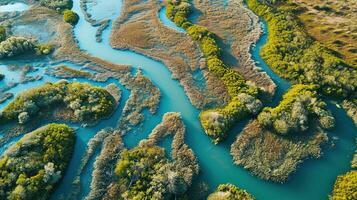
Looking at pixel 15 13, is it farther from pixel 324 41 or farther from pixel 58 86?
pixel 324 41

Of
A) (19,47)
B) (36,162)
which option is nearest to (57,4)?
(19,47)

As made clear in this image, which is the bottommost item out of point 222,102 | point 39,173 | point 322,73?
point 39,173

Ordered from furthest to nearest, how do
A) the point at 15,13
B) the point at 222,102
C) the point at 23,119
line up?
the point at 15,13 → the point at 222,102 → the point at 23,119

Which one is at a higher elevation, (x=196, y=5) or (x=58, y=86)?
(x=196, y=5)

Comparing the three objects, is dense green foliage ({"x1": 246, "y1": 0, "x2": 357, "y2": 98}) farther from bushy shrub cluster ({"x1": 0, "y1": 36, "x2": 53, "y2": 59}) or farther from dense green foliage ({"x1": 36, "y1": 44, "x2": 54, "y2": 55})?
bushy shrub cluster ({"x1": 0, "y1": 36, "x2": 53, "y2": 59})

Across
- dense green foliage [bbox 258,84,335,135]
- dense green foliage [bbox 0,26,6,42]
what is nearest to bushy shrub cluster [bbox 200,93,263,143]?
dense green foliage [bbox 258,84,335,135]

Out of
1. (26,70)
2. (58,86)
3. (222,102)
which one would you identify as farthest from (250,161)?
(26,70)

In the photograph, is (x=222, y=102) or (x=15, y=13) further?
(x=15, y=13)
